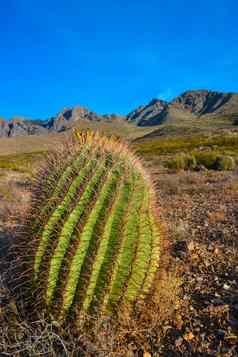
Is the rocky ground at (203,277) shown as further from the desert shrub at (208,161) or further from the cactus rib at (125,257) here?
the desert shrub at (208,161)

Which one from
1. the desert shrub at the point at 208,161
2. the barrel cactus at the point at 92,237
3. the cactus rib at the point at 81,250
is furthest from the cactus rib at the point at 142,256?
the desert shrub at the point at 208,161

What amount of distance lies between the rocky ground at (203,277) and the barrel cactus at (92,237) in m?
0.48

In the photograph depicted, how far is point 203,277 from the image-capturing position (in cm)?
381

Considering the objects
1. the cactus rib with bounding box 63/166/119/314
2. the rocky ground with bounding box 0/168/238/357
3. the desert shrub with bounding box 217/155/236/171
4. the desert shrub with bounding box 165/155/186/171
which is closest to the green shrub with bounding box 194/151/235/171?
the desert shrub with bounding box 217/155/236/171

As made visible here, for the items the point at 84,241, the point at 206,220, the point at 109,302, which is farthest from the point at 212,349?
the point at 206,220

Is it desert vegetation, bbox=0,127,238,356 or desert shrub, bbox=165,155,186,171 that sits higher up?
desert shrub, bbox=165,155,186,171

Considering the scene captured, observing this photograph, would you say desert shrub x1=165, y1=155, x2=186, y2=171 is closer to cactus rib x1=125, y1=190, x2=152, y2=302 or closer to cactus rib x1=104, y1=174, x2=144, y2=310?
cactus rib x1=125, y1=190, x2=152, y2=302

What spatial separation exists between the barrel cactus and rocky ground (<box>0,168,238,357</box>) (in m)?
0.48

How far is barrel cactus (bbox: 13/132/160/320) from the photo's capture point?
2.90m

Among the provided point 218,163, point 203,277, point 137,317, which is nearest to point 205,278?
point 203,277

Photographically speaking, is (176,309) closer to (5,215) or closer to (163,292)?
(163,292)

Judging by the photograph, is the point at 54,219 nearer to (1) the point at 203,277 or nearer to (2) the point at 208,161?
(1) the point at 203,277

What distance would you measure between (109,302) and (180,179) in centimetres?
788

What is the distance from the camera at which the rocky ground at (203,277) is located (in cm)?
293
